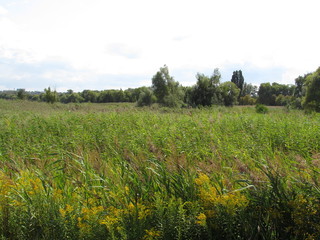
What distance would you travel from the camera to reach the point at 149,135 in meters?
6.50

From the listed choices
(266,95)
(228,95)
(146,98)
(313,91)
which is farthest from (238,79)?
(313,91)

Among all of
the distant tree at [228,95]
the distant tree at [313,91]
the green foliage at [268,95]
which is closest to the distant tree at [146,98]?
the distant tree at [228,95]

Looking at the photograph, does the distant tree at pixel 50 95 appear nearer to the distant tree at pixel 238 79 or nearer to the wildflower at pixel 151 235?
the wildflower at pixel 151 235

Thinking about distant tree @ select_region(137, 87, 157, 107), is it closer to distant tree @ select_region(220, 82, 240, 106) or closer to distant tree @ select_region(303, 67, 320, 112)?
distant tree @ select_region(220, 82, 240, 106)

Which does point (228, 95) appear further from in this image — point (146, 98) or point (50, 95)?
point (50, 95)

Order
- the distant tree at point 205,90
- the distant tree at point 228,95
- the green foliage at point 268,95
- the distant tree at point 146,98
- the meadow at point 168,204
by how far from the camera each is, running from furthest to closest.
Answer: the green foliage at point 268,95 → the distant tree at point 146,98 → the distant tree at point 228,95 → the distant tree at point 205,90 → the meadow at point 168,204

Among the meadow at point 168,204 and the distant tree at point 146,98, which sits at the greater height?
the distant tree at point 146,98

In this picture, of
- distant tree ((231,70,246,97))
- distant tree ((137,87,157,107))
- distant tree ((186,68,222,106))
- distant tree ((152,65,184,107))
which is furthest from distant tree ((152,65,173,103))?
distant tree ((231,70,246,97))

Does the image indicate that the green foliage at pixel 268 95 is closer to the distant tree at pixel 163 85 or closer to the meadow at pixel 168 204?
the distant tree at pixel 163 85

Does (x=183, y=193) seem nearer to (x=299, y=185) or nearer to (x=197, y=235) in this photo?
(x=197, y=235)

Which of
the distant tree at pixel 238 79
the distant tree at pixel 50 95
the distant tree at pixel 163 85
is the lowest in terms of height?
the distant tree at pixel 50 95

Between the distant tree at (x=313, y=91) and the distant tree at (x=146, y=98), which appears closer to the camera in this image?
the distant tree at (x=313, y=91)

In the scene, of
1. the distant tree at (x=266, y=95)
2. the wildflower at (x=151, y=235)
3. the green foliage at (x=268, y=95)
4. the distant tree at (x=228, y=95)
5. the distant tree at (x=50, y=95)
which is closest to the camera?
the wildflower at (x=151, y=235)

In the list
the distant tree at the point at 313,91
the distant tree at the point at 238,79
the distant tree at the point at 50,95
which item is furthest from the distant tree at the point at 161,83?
the distant tree at the point at 238,79
